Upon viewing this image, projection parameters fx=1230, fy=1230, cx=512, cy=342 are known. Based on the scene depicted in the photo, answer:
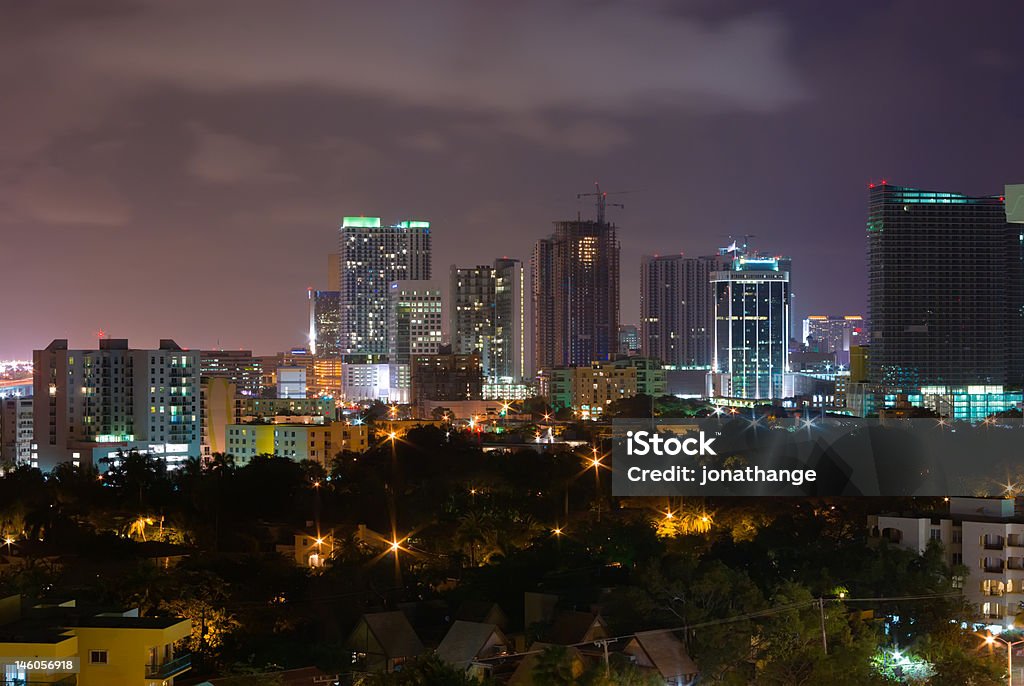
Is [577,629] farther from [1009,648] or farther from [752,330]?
[752,330]

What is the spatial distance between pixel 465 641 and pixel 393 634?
1.98 ft

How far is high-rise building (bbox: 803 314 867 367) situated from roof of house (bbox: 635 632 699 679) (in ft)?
191

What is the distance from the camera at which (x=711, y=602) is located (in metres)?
8.61

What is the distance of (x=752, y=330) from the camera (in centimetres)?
4909

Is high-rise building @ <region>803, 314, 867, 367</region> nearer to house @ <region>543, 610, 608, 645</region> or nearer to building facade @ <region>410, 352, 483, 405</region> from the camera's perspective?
building facade @ <region>410, 352, 483, 405</region>

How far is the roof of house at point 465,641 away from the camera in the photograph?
8.43 meters

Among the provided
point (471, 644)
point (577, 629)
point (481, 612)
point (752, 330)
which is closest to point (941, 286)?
point (752, 330)

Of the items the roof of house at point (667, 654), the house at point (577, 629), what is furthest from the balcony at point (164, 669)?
the roof of house at point (667, 654)

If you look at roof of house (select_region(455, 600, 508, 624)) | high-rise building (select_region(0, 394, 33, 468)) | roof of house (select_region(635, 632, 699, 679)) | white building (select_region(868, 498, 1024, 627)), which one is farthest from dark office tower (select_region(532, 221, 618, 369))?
roof of house (select_region(635, 632, 699, 679))

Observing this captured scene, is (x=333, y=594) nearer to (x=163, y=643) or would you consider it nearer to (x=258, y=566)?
(x=258, y=566)

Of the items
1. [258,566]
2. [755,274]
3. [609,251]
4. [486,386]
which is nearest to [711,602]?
[258,566]

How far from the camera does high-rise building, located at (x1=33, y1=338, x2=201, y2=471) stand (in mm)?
22922

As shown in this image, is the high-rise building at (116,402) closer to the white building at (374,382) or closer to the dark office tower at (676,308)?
the white building at (374,382)

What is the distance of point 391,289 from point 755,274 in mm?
17971
